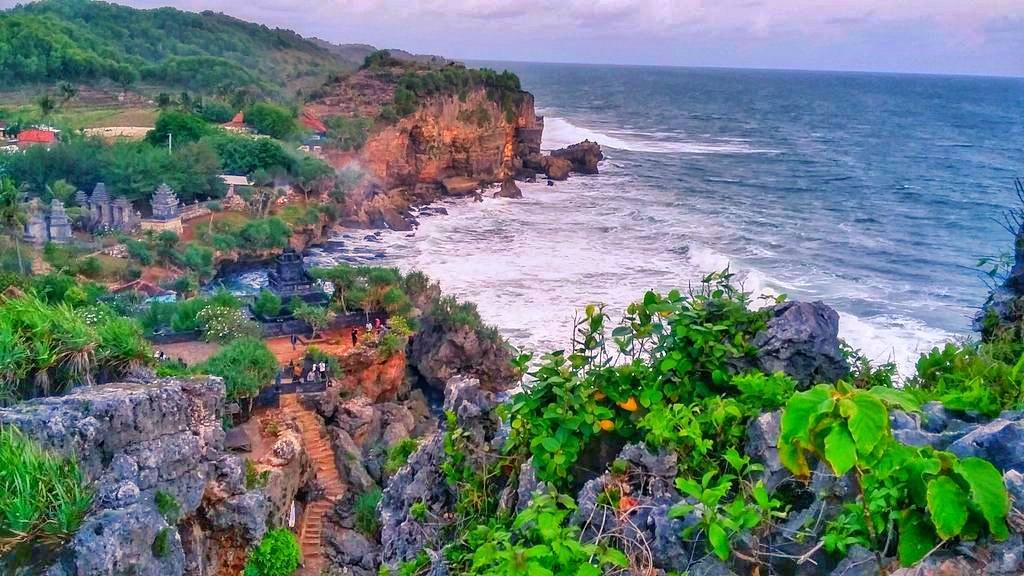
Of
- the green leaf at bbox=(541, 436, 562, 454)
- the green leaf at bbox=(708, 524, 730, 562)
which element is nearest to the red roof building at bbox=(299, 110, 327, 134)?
the green leaf at bbox=(541, 436, 562, 454)

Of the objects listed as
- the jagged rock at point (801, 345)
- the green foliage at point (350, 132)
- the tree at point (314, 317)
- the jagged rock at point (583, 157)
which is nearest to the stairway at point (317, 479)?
the tree at point (314, 317)

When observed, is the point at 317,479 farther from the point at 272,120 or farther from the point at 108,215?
the point at 272,120

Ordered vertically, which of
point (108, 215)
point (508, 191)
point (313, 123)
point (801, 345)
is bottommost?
point (108, 215)

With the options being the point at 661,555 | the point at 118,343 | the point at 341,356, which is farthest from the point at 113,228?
the point at 661,555

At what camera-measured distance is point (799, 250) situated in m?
39.4

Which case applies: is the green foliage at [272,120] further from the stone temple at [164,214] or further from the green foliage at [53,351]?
the green foliage at [53,351]

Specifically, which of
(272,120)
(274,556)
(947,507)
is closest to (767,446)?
(947,507)

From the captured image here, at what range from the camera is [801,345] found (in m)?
4.84

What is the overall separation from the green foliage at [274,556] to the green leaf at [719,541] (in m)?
8.99

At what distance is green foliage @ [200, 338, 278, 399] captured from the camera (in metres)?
17.5

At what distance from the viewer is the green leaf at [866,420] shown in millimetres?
2645

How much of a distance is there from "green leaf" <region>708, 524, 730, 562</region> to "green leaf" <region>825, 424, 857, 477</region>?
0.73 meters

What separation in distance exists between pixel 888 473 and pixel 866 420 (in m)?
0.32

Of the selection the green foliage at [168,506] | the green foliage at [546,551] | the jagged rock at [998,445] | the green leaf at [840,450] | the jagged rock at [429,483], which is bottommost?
the green foliage at [168,506]
